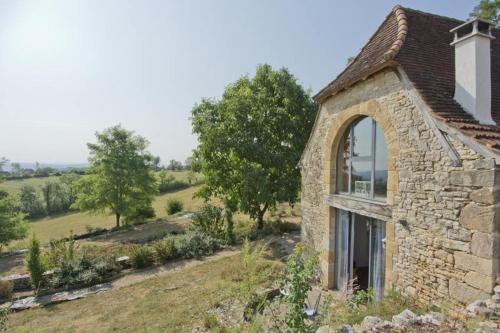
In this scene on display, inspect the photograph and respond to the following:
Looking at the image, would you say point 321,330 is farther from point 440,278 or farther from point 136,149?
point 136,149

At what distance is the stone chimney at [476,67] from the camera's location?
191 inches

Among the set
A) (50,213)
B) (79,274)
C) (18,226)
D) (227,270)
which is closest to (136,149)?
(18,226)

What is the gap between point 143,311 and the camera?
723 cm

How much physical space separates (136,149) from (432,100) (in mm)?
21458

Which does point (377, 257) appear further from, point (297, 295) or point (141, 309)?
point (141, 309)

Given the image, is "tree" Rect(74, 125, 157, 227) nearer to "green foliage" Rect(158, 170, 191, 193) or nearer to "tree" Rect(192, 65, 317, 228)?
"tree" Rect(192, 65, 317, 228)

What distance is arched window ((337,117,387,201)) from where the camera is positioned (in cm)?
634

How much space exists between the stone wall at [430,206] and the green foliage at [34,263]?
1106 centimetres

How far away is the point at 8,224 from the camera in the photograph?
16.9 m

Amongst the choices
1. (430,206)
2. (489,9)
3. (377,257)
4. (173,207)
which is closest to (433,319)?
(430,206)

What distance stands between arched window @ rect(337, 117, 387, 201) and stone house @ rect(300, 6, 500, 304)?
3cm

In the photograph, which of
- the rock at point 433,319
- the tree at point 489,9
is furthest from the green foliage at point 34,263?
the tree at point 489,9

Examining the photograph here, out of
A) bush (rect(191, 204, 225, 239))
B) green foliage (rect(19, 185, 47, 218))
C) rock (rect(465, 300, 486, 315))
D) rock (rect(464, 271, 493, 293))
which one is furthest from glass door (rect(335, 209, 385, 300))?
green foliage (rect(19, 185, 47, 218))

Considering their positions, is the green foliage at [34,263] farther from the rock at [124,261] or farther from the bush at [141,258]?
the bush at [141,258]
